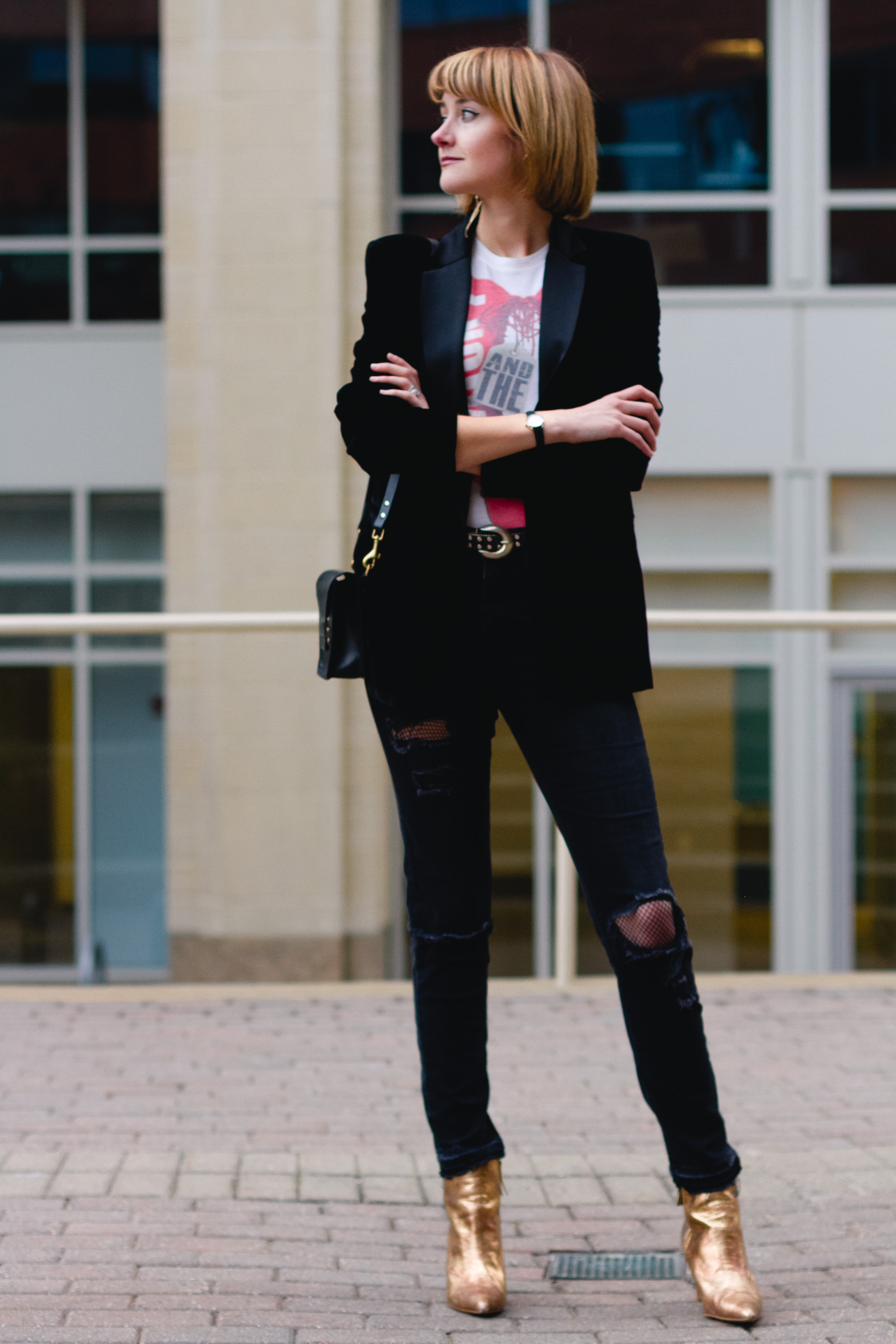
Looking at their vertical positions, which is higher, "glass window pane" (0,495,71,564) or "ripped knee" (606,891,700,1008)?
"glass window pane" (0,495,71,564)

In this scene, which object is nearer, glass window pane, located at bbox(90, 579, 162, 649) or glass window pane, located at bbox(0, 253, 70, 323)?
glass window pane, located at bbox(0, 253, 70, 323)

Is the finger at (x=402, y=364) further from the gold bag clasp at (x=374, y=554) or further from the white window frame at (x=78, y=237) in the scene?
the white window frame at (x=78, y=237)

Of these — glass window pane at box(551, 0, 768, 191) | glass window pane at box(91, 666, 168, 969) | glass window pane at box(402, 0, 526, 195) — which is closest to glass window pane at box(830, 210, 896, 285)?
glass window pane at box(551, 0, 768, 191)

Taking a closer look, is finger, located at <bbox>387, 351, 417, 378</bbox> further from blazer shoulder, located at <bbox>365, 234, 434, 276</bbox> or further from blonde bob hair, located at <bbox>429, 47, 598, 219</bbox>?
blonde bob hair, located at <bbox>429, 47, 598, 219</bbox>

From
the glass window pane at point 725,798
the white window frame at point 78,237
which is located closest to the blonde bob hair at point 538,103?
the glass window pane at point 725,798

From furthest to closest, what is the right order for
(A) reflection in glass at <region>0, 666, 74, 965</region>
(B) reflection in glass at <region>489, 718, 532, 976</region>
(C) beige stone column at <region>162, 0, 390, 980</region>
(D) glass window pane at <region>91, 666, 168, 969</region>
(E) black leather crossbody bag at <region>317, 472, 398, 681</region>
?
1. (D) glass window pane at <region>91, 666, 168, 969</region>
2. (A) reflection in glass at <region>0, 666, 74, 965</region>
3. (B) reflection in glass at <region>489, 718, 532, 976</region>
4. (C) beige stone column at <region>162, 0, 390, 980</region>
5. (E) black leather crossbody bag at <region>317, 472, 398, 681</region>

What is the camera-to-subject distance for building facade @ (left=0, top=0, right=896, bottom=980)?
368 inches

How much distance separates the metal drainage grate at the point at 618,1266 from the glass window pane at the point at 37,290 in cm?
890

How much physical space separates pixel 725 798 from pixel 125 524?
4.35 meters

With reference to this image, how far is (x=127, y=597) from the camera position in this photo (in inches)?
428

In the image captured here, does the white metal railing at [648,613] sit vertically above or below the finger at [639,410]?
below

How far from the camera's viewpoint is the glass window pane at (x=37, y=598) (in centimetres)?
1084

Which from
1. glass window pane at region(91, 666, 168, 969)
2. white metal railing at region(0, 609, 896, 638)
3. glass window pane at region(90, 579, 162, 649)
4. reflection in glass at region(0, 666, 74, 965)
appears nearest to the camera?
white metal railing at region(0, 609, 896, 638)

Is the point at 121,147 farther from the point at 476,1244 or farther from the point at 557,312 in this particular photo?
the point at 476,1244
